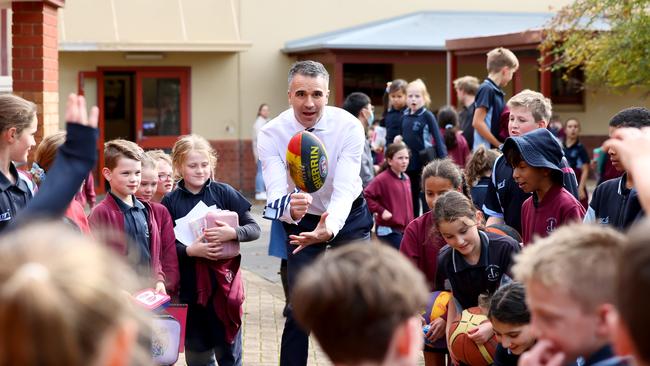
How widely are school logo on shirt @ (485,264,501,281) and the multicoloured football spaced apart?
128 centimetres

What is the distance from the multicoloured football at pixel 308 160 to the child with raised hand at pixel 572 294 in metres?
3.50

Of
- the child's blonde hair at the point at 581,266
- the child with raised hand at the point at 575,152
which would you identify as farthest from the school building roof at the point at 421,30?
the child's blonde hair at the point at 581,266

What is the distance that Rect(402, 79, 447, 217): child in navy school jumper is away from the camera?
39.5ft

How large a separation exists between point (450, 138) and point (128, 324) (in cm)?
1078

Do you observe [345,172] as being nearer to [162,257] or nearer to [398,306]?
[162,257]

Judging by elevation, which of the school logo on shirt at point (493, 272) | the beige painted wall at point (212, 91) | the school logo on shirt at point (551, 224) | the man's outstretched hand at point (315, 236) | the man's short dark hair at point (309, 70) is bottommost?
the school logo on shirt at point (493, 272)

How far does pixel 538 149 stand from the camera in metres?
6.43

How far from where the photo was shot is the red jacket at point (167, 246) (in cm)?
664

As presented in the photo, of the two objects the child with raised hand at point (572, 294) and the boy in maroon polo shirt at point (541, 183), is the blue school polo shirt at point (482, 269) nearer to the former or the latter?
the boy in maroon polo shirt at point (541, 183)

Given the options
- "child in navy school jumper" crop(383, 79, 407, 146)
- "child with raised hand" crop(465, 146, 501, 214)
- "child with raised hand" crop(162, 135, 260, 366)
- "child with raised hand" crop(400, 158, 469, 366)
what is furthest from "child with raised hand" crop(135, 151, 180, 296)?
"child in navy school jumper" crop(383, 79, 407, 146)

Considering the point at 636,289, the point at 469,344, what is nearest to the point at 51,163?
the point at 469,344

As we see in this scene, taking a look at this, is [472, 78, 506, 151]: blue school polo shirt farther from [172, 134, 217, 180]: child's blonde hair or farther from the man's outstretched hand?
the man's outstretched hand

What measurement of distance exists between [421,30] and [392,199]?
15155 millimetres

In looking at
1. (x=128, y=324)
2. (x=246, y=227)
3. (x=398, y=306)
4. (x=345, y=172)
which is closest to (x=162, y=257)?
(x=246, y=227)
